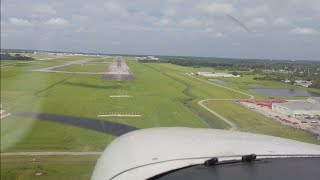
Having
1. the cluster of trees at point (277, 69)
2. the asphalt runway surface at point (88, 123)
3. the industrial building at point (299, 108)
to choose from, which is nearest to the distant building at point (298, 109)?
the industrial building at point (299, 108)

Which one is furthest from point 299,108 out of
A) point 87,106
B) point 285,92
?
point 87,106

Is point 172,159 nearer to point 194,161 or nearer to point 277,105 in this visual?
point 194,161

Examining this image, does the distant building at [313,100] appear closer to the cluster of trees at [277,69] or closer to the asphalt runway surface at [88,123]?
the cluster of trees at [277,69]

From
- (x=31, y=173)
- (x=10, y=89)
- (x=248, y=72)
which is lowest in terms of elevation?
(x=31, y=173)

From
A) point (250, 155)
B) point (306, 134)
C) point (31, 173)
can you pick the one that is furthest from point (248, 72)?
point (250, 155)

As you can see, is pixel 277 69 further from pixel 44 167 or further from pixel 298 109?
pixel 44 167
